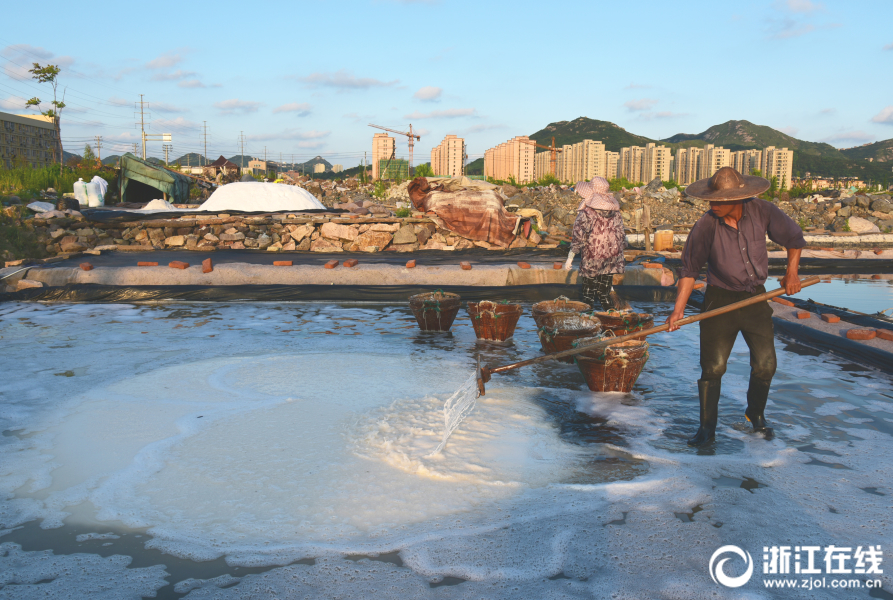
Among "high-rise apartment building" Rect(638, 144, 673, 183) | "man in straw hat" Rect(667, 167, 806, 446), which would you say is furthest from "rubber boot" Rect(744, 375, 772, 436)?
"high-rise apartment building" Rect(638, 144, 673, 183)

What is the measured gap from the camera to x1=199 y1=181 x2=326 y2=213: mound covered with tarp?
13.8 meters

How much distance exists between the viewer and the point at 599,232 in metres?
6.34

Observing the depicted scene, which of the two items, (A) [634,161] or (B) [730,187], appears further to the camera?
(A) [634,161]

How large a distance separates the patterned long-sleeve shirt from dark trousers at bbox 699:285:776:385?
2.88m

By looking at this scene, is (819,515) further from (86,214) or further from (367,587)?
(86,214)

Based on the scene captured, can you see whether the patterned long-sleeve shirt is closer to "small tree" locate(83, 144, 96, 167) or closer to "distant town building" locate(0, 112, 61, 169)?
"small tree" locate(83, 144, 96, 167)

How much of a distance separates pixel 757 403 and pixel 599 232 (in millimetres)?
3072

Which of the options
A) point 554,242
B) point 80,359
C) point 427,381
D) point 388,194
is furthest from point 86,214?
point 388,194

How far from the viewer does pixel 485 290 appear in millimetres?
8758

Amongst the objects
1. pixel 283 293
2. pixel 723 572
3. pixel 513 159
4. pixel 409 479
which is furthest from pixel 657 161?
pixel 723 572

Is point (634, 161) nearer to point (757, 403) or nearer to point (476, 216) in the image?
point (476, 216)

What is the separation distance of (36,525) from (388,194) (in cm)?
2534

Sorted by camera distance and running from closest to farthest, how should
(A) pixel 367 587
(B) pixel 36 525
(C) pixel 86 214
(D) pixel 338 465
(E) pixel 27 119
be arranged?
1. (A) pixel 367 587
2. (B) pixel 36 525
3. (D) pixel 338 465
4. (C) pixel 86 214
5. (E) pixel 27 119

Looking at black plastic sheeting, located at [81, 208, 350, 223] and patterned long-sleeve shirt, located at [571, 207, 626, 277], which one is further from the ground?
black plastic sheeting, located at [81, 208, 350, 223]
